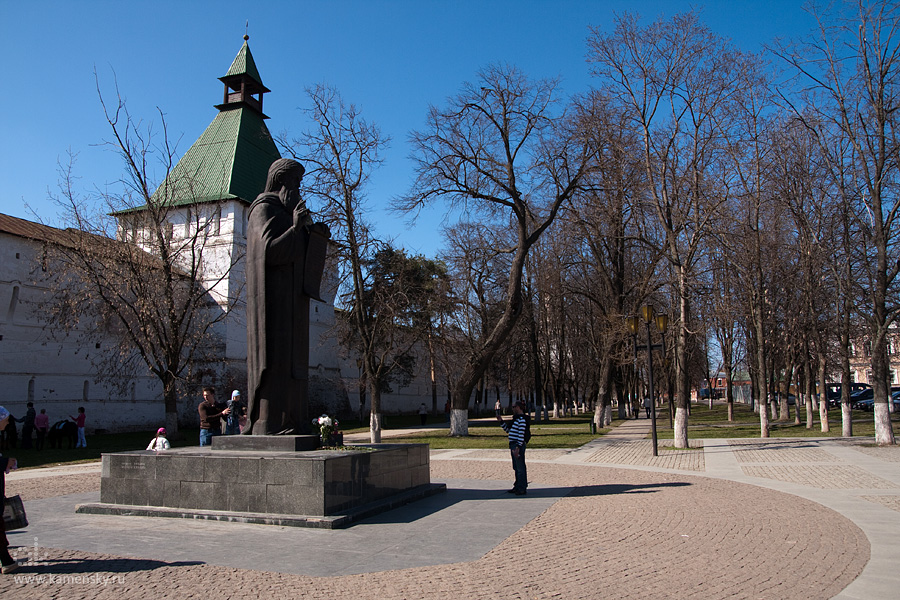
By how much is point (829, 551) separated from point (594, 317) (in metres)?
32.1

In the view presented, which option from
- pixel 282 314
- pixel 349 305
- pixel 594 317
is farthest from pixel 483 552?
pixel 594 317

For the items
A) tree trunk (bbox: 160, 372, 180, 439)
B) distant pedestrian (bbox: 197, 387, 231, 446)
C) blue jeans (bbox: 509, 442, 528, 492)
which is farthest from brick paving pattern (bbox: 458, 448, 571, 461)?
tree trunk (bbox: 160, 372, 180, 439)

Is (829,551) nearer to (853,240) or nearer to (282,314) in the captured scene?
(282,314)

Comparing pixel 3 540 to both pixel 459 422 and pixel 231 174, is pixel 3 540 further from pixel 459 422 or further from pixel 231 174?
pixel 231 174

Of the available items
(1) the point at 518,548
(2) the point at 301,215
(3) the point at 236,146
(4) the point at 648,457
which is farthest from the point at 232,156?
(1) the point at 518,548

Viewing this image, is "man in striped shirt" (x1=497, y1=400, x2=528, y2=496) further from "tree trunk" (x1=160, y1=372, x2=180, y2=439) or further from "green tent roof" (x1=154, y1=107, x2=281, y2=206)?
"green tent roof" (x1=154, y1=107, x2=281, y2=206)

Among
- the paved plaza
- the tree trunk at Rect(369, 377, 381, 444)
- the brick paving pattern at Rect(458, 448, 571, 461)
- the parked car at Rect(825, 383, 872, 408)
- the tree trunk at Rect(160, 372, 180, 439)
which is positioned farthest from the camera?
the parked car at Rect(825, 383, 872, 408)

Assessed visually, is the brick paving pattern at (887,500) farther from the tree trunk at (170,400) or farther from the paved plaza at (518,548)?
the tree trunk at (170,400)

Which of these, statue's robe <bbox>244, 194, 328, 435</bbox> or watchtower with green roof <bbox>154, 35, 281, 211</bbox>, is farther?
watchtower with green roof <bbox>154, 35, 281, 211</bbox>

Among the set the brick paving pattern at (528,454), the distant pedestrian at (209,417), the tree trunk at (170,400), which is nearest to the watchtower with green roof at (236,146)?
the tree trunk at (170,400)

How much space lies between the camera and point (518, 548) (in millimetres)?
6918

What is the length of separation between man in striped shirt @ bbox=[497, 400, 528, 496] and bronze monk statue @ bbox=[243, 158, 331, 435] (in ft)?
12.0

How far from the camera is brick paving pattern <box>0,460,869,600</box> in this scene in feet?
17.4

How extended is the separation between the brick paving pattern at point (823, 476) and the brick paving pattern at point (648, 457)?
56.7 inches
